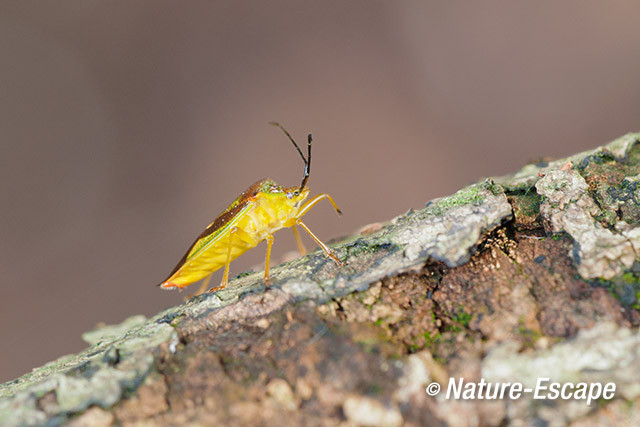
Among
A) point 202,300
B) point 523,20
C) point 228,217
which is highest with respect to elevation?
point 523,20

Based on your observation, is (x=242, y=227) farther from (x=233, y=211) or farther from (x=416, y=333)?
(x=416, y=333)

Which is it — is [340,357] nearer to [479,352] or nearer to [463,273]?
[479,352]

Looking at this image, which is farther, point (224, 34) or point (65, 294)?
point (224, 34)

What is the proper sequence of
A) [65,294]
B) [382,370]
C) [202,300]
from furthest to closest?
1. [65,294]
2. [202,300]
3. [382,370]

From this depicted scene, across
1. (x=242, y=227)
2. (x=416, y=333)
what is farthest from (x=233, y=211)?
(x=416, y=333)

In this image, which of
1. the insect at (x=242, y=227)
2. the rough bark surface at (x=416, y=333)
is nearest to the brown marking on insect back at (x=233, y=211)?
the insect at (x=242, y=227)

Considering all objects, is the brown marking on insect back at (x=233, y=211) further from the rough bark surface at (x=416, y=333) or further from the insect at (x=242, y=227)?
the rough bark surface at (x=416, y=333)

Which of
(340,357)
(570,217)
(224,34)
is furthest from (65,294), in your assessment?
(570,217)
